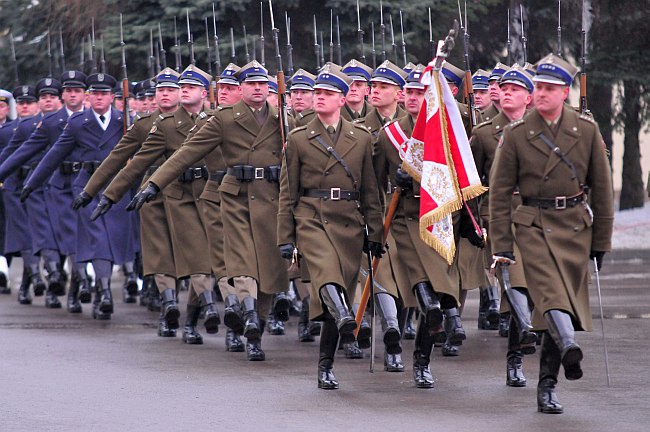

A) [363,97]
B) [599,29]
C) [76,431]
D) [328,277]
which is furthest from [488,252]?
[599,29]

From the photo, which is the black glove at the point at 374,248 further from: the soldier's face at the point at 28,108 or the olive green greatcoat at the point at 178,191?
the soldier's face at the point at 28,108

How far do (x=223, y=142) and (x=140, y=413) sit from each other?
11.3 ft

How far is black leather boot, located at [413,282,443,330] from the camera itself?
435 inches

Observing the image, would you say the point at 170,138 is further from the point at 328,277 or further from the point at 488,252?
the point at 328,277

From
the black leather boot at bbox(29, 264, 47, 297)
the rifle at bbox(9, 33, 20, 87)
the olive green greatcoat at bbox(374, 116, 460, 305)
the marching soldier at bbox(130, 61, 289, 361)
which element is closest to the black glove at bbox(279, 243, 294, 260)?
the olive green greatcoat at bbox(374, 116, 460, 305)

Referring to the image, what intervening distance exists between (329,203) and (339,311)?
86 centimetres

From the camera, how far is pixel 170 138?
567 inches

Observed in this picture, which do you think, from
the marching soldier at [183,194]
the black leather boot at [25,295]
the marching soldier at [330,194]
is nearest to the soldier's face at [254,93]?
the marching soldier at [183,194]

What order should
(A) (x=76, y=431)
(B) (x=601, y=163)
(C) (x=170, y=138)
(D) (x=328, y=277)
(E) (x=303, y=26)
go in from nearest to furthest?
1. (A) (x=76, y=431)
2. (B) (x=601, y=163)
3. (D) (x=328, y=277)
4. (C) (x=170, y=138)
5. (E) (x=303, y=26)

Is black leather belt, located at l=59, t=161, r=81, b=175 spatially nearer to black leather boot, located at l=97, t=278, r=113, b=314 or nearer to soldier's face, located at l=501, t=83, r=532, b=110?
black leather boot, located at l=97, t=278, r=113, b=314

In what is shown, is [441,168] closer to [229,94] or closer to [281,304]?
[281,304]

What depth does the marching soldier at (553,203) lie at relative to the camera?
10039 mm

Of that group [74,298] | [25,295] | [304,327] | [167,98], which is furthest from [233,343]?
[25,295]

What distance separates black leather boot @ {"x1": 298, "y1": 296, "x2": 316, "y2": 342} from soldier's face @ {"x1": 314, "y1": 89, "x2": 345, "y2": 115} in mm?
3057
